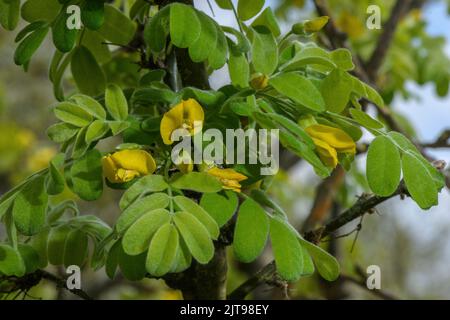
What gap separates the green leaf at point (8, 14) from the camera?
0.71m

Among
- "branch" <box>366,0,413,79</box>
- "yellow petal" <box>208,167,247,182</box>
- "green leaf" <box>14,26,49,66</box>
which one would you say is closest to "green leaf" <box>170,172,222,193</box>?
"yellow petal" <box>208,167,247,182</box>

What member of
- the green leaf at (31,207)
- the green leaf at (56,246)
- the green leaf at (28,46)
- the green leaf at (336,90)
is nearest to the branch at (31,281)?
the green leaf at (56,246)

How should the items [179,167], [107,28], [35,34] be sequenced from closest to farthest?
[179,167] < [35,34] < [107,28]

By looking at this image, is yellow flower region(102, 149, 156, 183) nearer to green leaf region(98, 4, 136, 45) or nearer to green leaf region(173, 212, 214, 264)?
green leaf region(173, 212, 214, 264)

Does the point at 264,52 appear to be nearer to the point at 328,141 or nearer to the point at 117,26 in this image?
the point at 328,141

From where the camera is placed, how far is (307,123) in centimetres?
63

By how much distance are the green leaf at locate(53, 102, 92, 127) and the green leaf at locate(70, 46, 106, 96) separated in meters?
0.18

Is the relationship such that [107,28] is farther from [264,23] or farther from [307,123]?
[307,123]

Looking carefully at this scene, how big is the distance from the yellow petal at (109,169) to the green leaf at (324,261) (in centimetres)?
19

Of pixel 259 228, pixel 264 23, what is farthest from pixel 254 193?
pixel 264 23

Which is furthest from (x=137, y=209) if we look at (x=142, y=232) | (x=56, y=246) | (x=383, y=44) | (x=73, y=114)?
(x=383, y=44)

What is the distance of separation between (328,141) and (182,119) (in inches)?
5.1

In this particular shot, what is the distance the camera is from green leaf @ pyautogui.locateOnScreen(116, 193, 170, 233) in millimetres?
573
